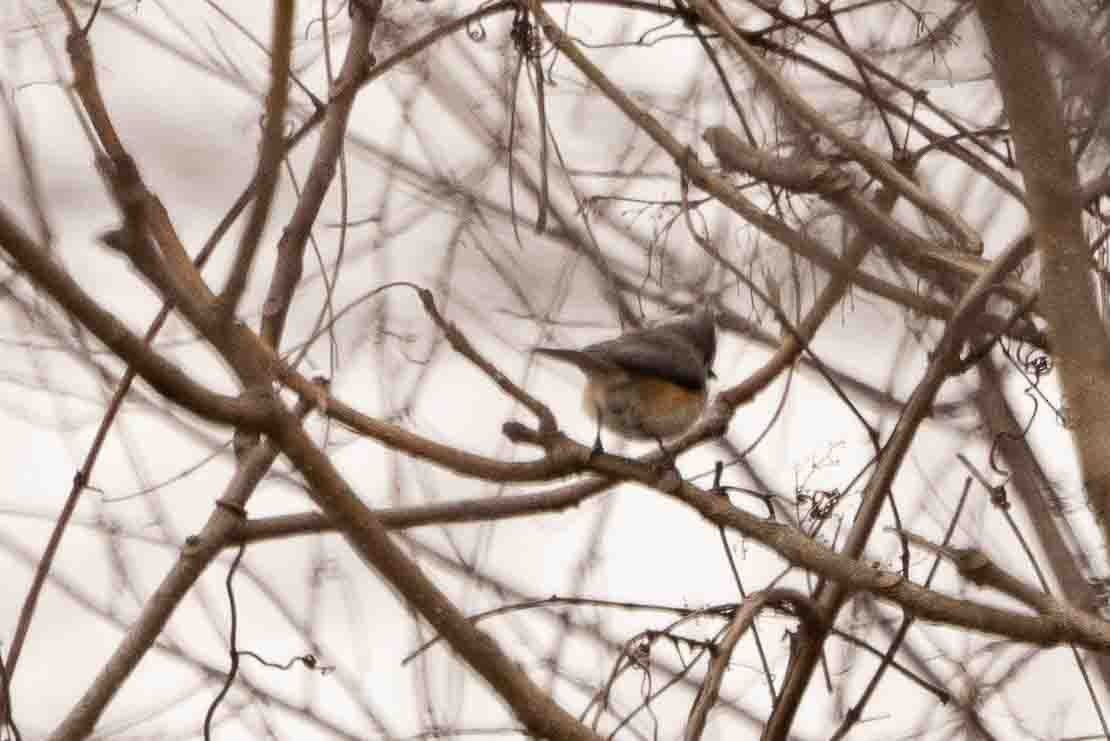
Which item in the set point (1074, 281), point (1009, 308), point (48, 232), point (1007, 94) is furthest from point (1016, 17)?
point (48, 232)

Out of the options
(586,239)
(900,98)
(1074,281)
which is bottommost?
(1074,281)


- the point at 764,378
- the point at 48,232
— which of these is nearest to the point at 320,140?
the point at 48,232

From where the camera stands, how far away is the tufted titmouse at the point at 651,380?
10.3 ft

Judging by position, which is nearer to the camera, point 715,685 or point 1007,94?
point 1007,94

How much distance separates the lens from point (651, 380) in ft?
10.6

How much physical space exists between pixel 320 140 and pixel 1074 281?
48.4 inches

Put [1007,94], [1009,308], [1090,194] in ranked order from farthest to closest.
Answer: [1009,308]
[1090,194]
[1007,94]

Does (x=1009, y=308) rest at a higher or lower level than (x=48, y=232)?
lower

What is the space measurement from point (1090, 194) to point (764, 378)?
2.43ft

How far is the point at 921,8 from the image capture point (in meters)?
2.50

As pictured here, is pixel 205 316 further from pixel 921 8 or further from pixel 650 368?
pixel 650 368

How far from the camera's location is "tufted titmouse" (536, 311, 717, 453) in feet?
10.3

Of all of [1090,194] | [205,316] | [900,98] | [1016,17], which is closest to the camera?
[205,316]

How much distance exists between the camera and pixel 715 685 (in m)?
1.95
